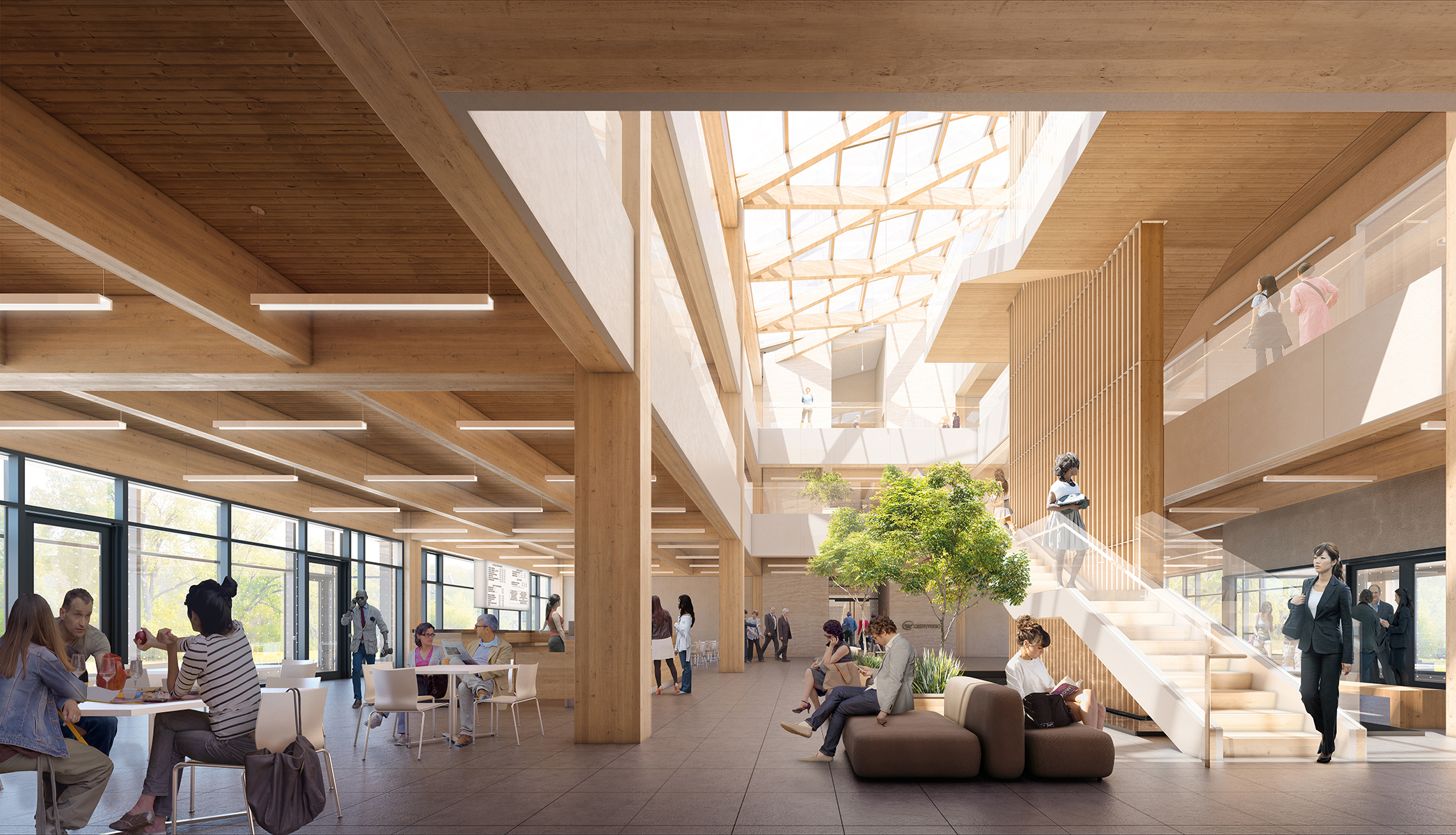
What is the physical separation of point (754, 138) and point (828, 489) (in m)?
12.0

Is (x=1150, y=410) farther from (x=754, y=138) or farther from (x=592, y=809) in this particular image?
(x=754, y=138)

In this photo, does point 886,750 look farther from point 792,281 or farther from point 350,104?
point 792,281

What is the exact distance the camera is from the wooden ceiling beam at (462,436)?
1199 cm

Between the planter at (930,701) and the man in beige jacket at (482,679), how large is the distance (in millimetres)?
4255

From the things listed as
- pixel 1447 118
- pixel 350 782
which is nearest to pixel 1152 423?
pixel 1447 118

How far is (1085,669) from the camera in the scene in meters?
13.4

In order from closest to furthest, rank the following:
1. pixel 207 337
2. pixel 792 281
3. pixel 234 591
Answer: pixel 234 591 → pixel 207 337 → pixel 792 281

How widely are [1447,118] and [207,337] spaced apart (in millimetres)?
11785

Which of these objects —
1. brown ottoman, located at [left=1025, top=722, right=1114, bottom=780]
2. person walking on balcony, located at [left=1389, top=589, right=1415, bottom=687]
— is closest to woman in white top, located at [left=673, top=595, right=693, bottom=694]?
brown ottoman, located at [left=1025, top=722, right=1114, bottom=780]

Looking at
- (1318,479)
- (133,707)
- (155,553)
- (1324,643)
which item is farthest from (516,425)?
(1318,479)

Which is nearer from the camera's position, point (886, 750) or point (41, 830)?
point (41, 830)

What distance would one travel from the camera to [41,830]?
5.27 m

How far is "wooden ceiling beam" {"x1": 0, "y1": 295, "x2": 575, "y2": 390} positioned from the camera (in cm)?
926

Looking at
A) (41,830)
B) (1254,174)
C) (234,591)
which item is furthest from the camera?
(1254,174)
